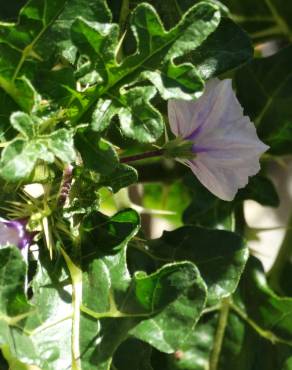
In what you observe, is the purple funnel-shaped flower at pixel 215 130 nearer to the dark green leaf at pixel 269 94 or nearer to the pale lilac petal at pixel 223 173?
the pale lilac petal at pixel 223 173

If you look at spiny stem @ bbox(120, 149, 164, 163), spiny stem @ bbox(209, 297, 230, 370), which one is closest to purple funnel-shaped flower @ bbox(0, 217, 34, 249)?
spiny stem @ bbox(120, 149, 164, 163)


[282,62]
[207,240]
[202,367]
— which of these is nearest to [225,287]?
[207,240]

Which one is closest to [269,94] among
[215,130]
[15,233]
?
[215,130]

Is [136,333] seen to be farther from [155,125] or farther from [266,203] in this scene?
[266,203]

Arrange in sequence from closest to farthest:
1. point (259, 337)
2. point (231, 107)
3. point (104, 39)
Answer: point (104, 39) < point (231, 107) < point (259, 337)

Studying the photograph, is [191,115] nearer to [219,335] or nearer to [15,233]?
[15,233]

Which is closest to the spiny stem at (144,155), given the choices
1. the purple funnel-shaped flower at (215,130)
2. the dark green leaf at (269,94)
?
the purple funnel-shaped flower at (215,130)
